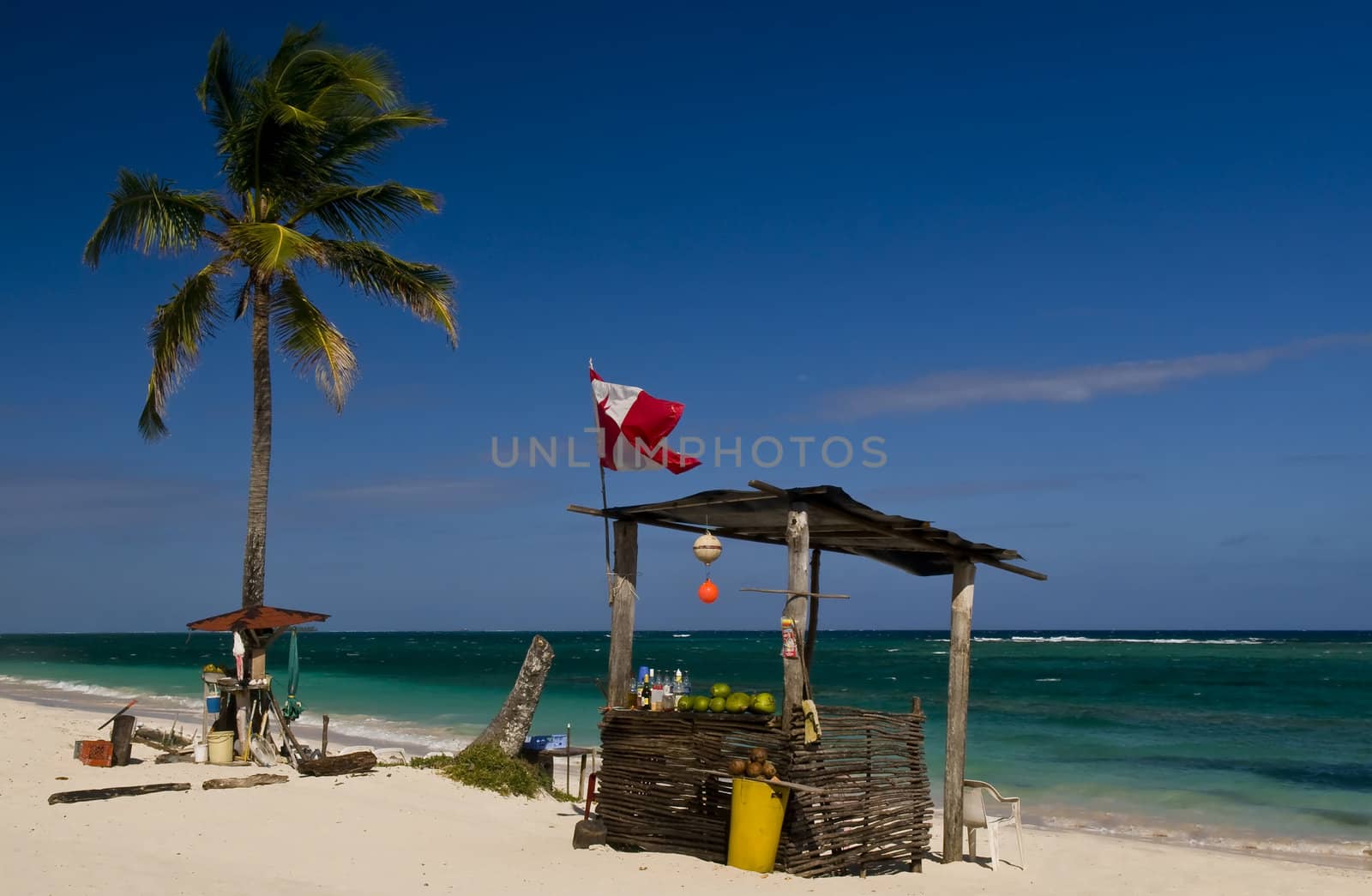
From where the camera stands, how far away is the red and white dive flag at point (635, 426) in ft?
30.3

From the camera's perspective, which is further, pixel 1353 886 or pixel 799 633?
pixel 1353 886

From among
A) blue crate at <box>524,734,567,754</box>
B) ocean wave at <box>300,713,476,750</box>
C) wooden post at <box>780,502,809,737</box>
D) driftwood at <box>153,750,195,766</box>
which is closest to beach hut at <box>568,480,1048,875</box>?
wooden post at <box>780,502,809,737</box>

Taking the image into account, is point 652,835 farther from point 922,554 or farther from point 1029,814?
point 1029,814

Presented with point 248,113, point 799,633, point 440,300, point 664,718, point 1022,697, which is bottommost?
point 1022,697

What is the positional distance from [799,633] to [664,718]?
157 centimetres

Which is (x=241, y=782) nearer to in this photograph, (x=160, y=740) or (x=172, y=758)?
(x=172, y=758)

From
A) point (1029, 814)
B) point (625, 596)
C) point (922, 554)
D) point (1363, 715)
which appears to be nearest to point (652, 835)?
point (625, 596)

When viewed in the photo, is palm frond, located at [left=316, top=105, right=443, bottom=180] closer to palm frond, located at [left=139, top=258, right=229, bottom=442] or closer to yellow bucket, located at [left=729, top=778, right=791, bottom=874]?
palm frond, located at [left=139, top=258, right=229, bottom=442]

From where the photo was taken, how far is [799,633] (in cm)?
845

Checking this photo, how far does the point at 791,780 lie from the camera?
8469 mm

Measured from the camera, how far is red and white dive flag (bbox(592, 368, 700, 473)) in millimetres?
9242

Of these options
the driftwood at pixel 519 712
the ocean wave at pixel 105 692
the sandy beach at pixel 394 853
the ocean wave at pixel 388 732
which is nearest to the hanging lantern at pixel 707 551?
the sandy beach at pixel 394 853

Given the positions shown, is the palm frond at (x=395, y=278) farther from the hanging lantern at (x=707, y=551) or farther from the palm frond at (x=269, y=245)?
the hanging lantern at (x=707, y=551)

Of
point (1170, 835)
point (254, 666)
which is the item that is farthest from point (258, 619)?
point (1170, 835)
